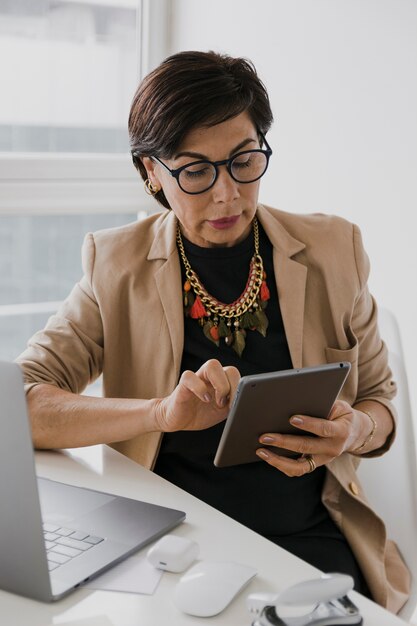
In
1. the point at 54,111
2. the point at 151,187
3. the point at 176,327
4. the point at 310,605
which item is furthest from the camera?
the point at 54,111

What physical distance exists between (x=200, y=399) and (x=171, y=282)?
36 cm

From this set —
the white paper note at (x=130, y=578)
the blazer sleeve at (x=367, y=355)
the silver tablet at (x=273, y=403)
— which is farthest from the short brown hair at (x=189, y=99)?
the white paper note at (x=130, y=578)

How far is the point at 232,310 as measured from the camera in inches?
68.0

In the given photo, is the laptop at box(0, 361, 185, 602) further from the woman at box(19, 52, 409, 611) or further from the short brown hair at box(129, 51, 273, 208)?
the short brown hair at box(129, 51, 273, 208)

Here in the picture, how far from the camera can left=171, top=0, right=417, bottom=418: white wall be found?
2293 mm

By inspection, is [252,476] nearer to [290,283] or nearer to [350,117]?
[290,283]

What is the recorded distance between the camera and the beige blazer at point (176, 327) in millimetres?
1682

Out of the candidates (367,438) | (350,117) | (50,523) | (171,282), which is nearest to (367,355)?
(367,438)

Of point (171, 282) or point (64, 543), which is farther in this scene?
point (171, 282)

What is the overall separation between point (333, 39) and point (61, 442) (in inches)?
60.3

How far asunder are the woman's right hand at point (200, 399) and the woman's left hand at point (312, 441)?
11 centimetres

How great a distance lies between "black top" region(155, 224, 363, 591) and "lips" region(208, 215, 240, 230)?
10cm

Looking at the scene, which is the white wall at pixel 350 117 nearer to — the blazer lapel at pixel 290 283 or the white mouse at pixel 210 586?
the blazer lapel at pixel 290 283

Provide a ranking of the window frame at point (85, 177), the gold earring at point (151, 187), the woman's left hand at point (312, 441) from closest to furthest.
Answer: the woman's left hand at point (312, 441) < the gold earring at point (151, 187) < the window frame at point (85, 177)
